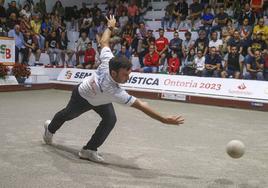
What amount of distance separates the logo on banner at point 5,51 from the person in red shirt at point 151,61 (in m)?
4.53

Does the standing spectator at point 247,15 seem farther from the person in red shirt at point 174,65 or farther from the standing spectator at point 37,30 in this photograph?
the standing spectator at point 37,30

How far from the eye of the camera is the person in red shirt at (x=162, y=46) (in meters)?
14.2

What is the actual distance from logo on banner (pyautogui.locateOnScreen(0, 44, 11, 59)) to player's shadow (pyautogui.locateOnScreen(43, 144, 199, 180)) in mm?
8711

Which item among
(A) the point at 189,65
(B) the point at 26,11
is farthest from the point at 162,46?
(B) the point at 26,11

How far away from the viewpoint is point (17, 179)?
4281mm

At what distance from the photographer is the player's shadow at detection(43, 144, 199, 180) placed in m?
4.64

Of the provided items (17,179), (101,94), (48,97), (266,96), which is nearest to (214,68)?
(266,96)

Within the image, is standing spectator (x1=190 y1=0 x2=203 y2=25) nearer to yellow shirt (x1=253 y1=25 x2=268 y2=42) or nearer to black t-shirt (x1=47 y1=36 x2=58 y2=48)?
yellow shirt (x1=253 y1=25 x2=268 y2=42)

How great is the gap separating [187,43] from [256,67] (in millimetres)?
3115

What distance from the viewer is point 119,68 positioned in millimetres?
4621

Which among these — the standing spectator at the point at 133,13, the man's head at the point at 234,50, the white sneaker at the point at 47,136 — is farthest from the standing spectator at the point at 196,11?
the white sneaker at the point at 47,136

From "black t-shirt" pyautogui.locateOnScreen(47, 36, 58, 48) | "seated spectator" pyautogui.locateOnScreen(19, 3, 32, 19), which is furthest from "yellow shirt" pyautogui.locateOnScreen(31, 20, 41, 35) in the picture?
"black t-shirt" pyautogui.locateOnScreen(47, 36, 58, 48)

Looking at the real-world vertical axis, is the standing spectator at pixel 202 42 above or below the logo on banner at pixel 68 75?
above

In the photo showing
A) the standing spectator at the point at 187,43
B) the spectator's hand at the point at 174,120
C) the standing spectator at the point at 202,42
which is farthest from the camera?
the standing spectator at the point at 187,43
